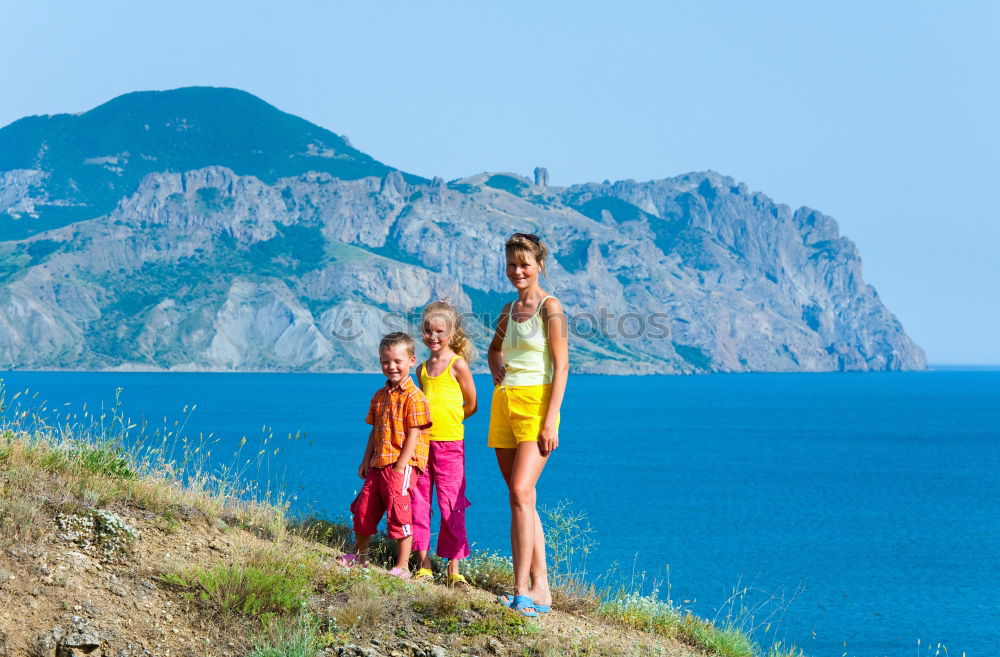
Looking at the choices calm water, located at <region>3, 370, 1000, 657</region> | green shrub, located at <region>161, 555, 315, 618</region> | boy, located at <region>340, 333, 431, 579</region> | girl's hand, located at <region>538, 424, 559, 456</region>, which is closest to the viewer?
green shrub, located at <region>161, 555, 315, 618</region>

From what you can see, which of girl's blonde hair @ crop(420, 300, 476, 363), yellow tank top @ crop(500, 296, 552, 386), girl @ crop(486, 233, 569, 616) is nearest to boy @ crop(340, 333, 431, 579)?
girl's blonde hair @ crop(420, 300, 476, 363)

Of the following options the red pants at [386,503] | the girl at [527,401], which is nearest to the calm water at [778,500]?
the red pants at [386,503]

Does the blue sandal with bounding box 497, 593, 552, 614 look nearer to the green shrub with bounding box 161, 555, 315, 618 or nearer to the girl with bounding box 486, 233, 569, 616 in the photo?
the girl with bounding box 486, 233, 569, 616

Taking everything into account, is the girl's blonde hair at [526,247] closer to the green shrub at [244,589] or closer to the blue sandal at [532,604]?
the blue sandal at [532,604]

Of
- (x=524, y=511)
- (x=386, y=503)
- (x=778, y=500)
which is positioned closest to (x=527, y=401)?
(x=524, y=511)

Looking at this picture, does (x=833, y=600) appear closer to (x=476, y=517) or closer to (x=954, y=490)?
(x=476, y=517)

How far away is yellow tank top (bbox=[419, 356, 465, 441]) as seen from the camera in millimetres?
6996

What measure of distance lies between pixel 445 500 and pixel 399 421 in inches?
25.8

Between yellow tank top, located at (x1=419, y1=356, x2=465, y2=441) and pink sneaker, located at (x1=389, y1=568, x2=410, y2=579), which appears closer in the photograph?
pink sneaker, located at (x1=389, y1=568, x2=410, y2=579)

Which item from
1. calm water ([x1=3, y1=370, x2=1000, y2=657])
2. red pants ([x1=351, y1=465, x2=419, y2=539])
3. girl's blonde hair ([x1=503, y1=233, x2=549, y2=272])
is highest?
girl's blonde hair ([x1=503, y1=233, x2=549, y2=272])

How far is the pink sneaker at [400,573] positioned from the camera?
650 cm

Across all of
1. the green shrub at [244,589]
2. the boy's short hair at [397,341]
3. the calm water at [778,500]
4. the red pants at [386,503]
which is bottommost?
the calm water at [778,500]

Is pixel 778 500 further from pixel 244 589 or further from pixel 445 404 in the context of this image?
pixel 244 589

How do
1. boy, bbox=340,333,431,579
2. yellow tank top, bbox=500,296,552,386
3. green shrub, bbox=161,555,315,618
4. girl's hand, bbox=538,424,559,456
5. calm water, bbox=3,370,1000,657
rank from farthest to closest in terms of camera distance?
calm water, bbox=3,370,1000,657
boy, bbox=340,333,431,579
yellow tank top, bbox=500,296,552,386
girl's hand, bbox=538,424,559,456
green shrub, bbox=161,555,315,618
